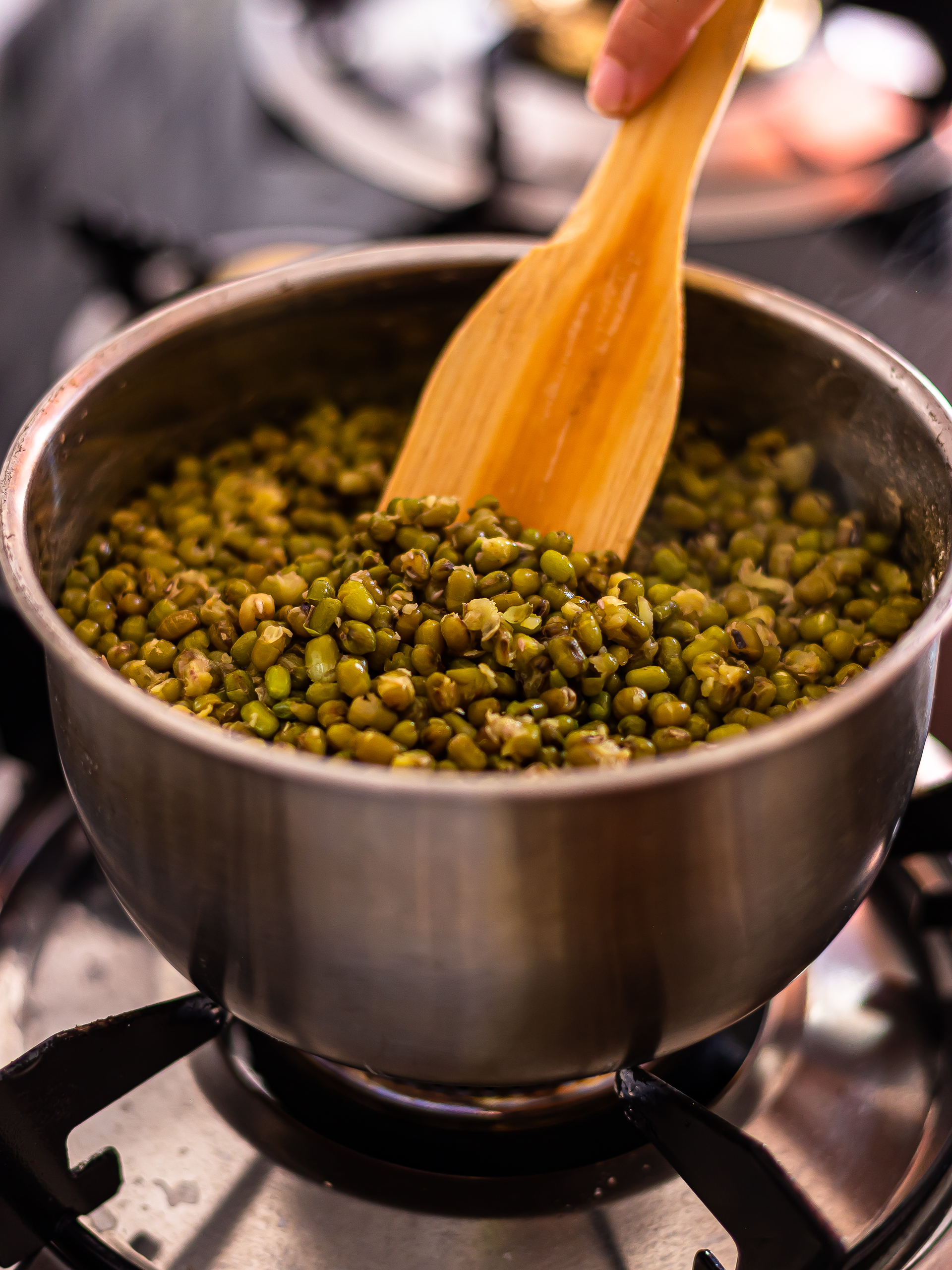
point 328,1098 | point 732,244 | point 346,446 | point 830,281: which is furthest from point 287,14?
point 328,1098

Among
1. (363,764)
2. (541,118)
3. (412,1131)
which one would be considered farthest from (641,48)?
(541,118)

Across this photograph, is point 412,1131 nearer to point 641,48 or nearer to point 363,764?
point 363,764

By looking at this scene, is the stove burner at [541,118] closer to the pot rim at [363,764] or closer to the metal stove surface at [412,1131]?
the pot rim at [363,764]

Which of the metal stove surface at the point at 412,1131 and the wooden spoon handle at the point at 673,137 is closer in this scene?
the metal stove surface at the point at 412,1131

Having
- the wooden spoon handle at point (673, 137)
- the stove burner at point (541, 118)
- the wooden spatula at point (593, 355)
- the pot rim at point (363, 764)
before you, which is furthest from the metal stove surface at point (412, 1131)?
the stove burner at point (541, 118)

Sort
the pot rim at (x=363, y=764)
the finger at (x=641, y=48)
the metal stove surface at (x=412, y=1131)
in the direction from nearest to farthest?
the pot rim at (x=363, y=764) < the metal stove surface at (x=412, y=1131) < the finger at (x=641, y=48)

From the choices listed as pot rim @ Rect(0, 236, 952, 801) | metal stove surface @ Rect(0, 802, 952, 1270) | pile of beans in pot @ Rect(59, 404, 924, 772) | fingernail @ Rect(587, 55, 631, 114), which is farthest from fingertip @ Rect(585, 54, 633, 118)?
metal stove surface @ Rect(0, 802, 952, 1270)

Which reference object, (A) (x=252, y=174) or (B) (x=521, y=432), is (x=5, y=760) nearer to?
(B) (x=521, y=432)

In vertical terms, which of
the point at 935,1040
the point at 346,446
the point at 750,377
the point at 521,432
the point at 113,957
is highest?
the point at 750,377
